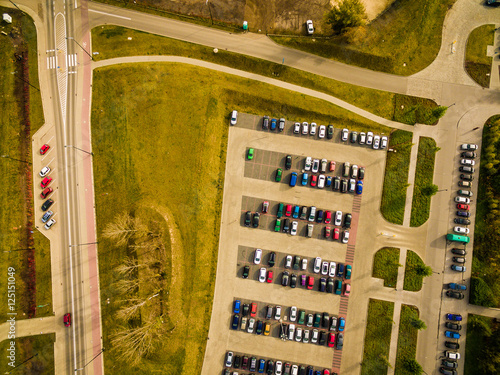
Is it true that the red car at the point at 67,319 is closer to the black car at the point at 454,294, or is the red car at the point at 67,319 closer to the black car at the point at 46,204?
the black car at the point at 46,204

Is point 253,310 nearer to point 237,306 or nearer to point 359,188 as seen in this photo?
point 237,306

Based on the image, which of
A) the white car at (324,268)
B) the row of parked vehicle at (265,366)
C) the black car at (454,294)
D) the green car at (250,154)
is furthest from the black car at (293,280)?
the black car at (454,294)

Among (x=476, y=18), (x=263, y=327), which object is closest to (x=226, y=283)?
(x=263, y=327)

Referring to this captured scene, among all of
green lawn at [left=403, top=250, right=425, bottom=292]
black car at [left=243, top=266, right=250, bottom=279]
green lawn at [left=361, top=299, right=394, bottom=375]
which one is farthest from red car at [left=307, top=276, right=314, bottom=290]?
green lawn at [left=403, top=250, right=425, bottom=292]

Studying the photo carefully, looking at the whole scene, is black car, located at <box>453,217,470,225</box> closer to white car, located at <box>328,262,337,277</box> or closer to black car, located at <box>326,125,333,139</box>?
white car, located at <box>328,262,337,277</box>

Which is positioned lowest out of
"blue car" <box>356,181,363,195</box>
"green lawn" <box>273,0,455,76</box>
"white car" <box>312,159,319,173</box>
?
"blue car" <box>356,181,363,195</box>

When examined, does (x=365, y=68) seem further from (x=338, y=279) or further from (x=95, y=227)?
(x=95, y=227)

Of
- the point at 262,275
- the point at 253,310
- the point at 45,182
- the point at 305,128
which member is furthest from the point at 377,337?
the point at 45,182
